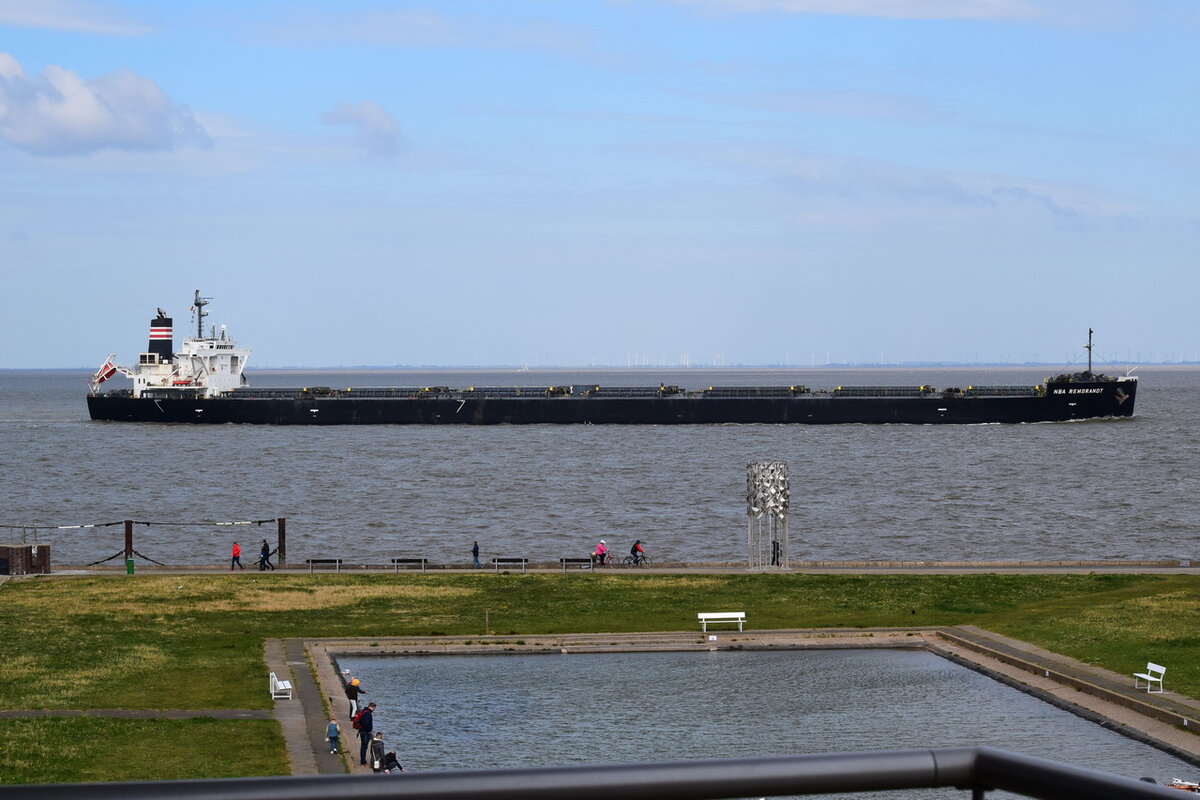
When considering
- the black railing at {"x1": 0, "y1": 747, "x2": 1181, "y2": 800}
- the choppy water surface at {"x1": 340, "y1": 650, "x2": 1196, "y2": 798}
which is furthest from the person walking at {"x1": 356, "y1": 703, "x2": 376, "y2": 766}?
the black railing at {"x1": 0, "y1": 747, "x2": 1181, "y2": 800}

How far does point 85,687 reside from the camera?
2667 centimetres

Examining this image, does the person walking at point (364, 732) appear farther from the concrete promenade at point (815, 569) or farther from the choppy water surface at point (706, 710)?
the concrete promenade at point (815, 569)

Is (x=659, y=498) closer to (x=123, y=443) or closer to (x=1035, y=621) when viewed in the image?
(x=1035, y=621)

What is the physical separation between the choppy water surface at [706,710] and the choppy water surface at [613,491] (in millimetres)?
25213

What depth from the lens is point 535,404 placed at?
14612 centimetres

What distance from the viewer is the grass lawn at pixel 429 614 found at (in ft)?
90.3

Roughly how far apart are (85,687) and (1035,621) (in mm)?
A: 22520

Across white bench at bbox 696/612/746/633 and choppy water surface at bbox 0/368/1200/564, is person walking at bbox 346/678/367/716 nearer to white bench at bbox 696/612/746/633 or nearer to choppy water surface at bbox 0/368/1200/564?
white bench at bbox 696/612/746/633

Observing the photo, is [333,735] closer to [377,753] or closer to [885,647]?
Result: [377,753]

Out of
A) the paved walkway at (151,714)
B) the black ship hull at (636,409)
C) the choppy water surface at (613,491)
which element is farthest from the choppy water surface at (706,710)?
the black ship hull at (636,409)

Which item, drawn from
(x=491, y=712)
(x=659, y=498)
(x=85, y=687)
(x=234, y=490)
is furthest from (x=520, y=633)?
(x=234, y=490)

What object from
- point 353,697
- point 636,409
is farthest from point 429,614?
point 636,409

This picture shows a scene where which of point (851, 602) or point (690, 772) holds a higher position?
point (690, 772)

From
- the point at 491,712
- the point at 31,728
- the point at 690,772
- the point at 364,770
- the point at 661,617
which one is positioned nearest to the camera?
the point at 690,772
